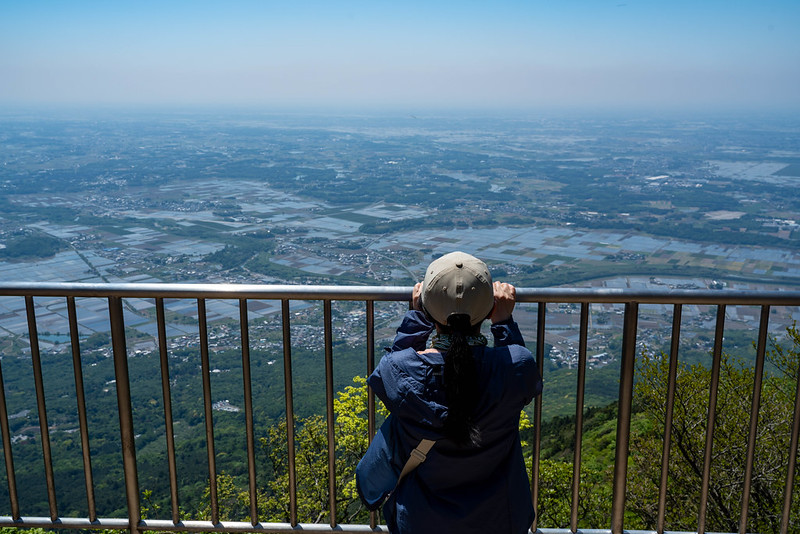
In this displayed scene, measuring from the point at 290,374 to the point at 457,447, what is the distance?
995 millimetres

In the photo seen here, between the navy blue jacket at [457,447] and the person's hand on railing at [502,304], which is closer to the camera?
the navy blue jacket at [457,447]

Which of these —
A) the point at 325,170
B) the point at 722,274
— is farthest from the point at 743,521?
the point at 325,170

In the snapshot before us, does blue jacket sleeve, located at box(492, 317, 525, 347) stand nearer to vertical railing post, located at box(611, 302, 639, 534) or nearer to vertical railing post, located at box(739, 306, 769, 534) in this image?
vertical railing post, located at box(611, 302, 639, 534)

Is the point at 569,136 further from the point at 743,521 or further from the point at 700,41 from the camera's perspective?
the point at 743,521

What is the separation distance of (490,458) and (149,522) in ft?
5.71

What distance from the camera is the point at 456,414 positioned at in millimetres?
1563

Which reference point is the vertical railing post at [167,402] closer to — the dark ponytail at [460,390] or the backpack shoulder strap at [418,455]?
the backpack shoulder strap at [418,455]

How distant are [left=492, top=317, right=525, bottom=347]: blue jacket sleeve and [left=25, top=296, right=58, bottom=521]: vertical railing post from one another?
1.79 meters

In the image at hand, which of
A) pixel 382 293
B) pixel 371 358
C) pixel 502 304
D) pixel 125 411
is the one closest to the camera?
pixel 502 304

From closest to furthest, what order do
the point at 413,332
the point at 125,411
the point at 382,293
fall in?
the point at 413,332, the point at 382,293, the point at 125,411

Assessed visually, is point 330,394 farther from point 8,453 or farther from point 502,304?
point 8,453

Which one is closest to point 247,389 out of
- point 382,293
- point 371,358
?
point 371,358

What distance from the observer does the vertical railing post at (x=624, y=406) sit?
2264mm

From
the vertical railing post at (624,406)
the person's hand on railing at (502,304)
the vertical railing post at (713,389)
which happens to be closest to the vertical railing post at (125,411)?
the person's hand on railing at (502,304)
